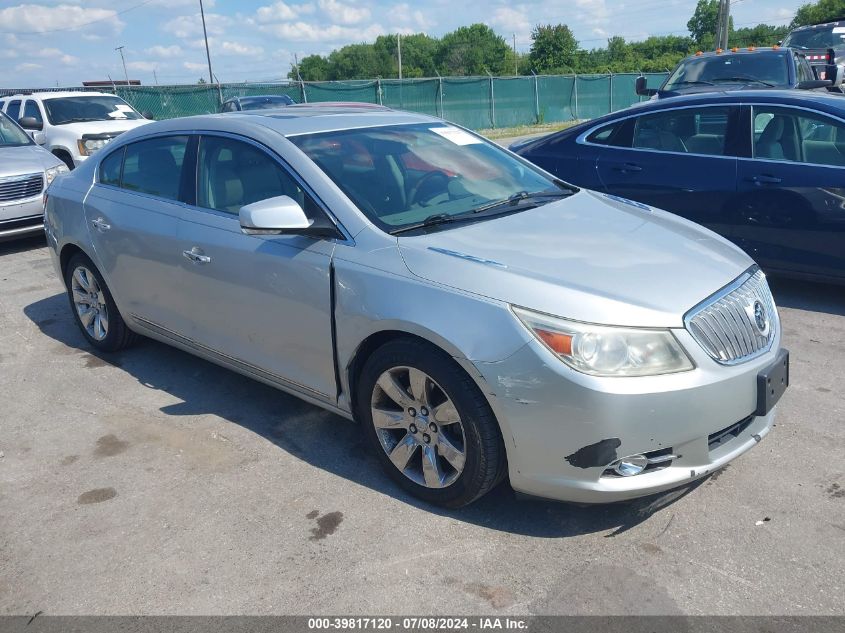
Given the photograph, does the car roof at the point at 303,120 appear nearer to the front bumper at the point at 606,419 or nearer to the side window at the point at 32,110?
the front bumper at the point at 606,419

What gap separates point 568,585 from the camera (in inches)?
113

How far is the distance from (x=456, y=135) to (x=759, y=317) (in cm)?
211

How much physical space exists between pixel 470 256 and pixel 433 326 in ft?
1.18

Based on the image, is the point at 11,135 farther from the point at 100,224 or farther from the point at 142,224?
the point at 142,224

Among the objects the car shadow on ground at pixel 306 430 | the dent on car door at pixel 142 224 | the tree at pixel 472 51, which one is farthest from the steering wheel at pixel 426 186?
the tree at pixel 472 51

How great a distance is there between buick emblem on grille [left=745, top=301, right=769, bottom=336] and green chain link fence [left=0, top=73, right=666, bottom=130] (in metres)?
21.3

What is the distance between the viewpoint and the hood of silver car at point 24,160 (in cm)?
904

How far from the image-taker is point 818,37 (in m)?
17.5

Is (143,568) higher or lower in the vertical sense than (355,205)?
lower

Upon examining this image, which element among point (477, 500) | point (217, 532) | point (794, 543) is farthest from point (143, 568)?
point (794, 543)

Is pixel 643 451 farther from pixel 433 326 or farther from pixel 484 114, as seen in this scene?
pixel 484 114

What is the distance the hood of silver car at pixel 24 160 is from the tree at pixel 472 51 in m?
90.0

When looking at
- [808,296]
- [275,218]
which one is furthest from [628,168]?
[275,218]

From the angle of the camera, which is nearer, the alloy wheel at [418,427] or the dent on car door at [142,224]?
the alloy wheel at [418,427]
